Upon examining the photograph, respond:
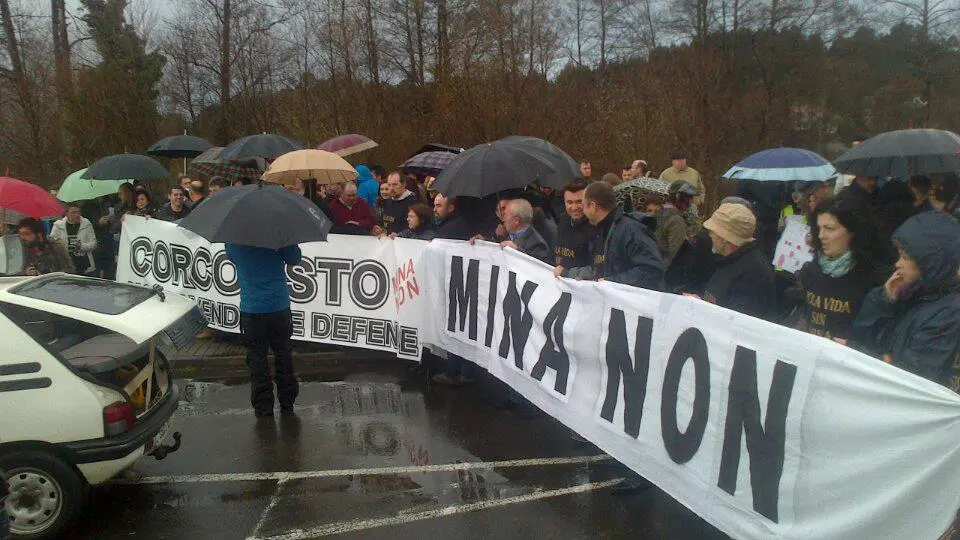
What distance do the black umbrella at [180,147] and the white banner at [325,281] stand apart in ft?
13.9

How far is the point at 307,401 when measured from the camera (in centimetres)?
767

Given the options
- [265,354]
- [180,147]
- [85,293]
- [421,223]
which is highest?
[180,147]

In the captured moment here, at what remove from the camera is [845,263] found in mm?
4723

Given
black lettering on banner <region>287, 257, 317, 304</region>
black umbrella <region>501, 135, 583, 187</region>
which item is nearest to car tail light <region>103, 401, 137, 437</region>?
black lettering on banner <region>287, 257, 317, 304</region>

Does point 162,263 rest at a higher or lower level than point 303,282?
higher

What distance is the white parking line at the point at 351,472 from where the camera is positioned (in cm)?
575

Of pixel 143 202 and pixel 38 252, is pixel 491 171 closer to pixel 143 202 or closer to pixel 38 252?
pixel 38 252

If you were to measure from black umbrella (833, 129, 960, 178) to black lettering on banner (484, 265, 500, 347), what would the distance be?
3707 mm

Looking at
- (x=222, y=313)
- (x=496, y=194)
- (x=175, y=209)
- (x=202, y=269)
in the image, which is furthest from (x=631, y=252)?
(x=175, y=209)

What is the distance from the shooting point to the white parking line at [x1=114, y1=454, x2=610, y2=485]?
575cm

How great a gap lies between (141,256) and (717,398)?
8511 millimetres

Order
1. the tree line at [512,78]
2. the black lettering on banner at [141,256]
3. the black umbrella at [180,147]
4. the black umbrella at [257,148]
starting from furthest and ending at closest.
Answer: the tree line at [512,78], the black umbrella at [180,147], the black umbrella at [257,148], the black lettering on banner at [141,256]

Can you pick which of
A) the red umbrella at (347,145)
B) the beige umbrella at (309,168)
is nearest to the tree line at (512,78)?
the red umbrella at (347,145)

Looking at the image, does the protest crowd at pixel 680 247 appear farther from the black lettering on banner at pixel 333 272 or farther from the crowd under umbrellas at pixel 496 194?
the black lettering on banner at pixel 333 272
